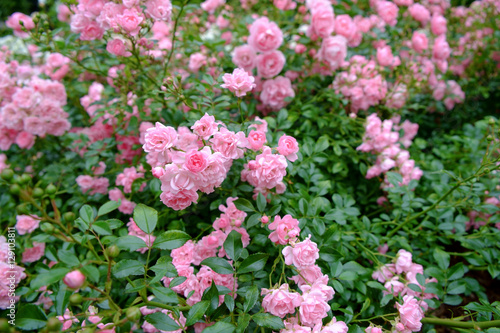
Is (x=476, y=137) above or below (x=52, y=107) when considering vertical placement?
above

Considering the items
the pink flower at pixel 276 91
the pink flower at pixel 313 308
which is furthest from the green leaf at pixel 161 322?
the pink flower at pixel 276 91

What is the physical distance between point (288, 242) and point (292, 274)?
0.69 feet

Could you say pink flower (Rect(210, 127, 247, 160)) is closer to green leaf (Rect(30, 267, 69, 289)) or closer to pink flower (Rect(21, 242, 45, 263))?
green leaf (Rect(30, 267, 69, 289))

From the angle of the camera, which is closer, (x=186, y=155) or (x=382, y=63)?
(x=186, y=155)

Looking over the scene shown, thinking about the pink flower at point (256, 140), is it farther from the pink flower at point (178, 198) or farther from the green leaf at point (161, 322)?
the green leaf at point (161, 322)

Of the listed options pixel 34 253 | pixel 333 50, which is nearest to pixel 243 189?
pixel 333 50

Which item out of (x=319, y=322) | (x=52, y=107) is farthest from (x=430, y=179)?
(x=52, y=107)

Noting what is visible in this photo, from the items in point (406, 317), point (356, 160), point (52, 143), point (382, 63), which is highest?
point (382, 63)

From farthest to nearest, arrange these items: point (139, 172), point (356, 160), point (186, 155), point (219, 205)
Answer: point (356, 160)
point (139, 172)
point (219, 205)
point (186, 155)

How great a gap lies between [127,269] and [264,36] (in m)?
1.17

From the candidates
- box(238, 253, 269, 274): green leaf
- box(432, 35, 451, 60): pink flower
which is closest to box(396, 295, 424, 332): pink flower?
box(238, 253, 269, 274): green leaf

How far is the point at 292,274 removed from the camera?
43.2 inches

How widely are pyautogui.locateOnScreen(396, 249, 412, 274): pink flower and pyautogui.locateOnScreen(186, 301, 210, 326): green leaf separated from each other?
791 mm

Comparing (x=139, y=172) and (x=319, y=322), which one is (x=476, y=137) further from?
(x=139, y=172)
